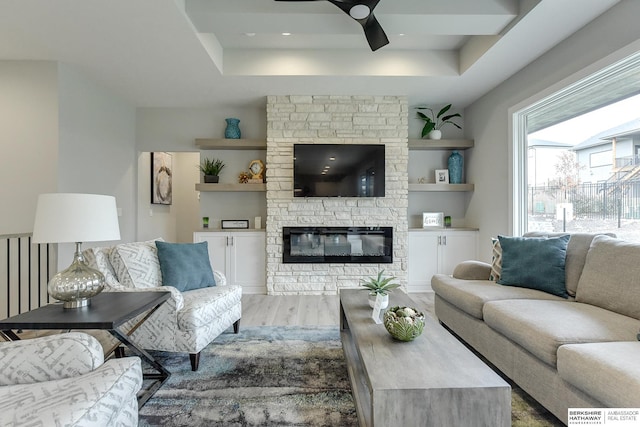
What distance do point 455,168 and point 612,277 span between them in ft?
9.71

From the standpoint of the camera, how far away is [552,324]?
1713 millimetres

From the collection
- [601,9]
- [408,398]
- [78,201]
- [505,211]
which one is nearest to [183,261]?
[78,201]

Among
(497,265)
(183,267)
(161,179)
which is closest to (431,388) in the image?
(497,265)

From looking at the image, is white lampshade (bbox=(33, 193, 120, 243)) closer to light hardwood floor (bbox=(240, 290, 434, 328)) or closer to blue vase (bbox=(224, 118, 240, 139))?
light hardwood floor (bbox=(240, 290, 434, 328))

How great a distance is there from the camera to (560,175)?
3.24m

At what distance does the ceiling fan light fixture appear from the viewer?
2238 mm

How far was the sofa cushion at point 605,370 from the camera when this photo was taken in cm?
119

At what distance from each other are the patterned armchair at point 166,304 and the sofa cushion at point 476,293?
1773mm

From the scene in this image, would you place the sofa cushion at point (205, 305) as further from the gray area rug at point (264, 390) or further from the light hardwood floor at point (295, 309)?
the light hardwood floor at point (295, 309)

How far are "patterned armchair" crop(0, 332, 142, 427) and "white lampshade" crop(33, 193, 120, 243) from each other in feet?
1.78

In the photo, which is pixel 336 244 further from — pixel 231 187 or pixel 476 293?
pixel 476 293

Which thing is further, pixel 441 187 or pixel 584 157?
pixel 441 187

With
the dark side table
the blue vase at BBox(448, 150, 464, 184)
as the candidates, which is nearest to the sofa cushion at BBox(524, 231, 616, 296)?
the blue vase at BBox(448, 150, 464, 184)

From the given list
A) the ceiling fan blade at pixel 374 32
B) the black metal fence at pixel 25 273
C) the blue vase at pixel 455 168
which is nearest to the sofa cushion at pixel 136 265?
the black metal fence at pixel 25 273
